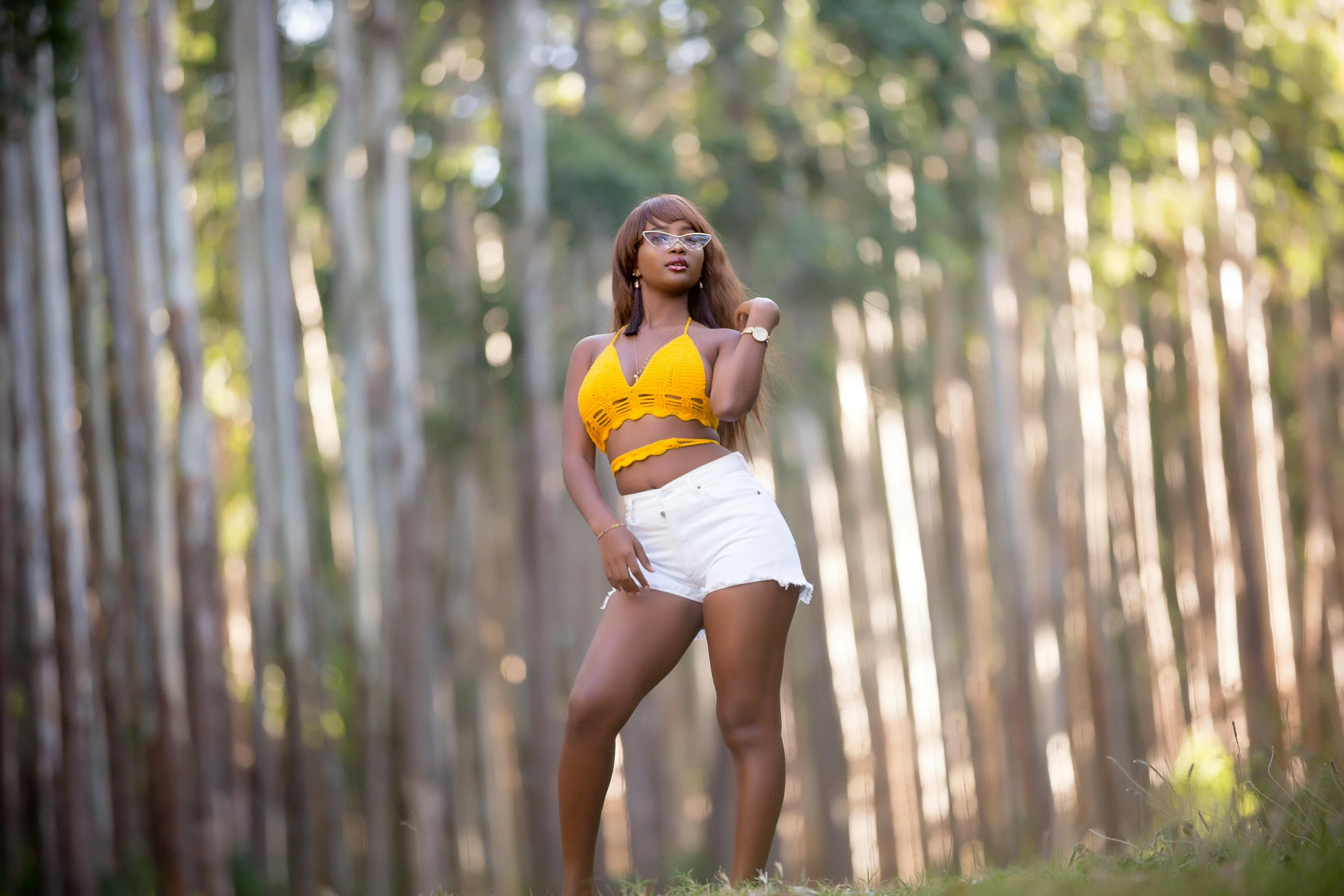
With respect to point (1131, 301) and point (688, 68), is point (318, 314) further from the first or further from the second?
point (1131, 301)

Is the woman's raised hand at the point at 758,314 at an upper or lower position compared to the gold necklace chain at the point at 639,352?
upper

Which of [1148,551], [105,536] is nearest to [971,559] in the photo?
[1148,551]

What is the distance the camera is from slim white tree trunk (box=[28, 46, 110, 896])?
10461 mm

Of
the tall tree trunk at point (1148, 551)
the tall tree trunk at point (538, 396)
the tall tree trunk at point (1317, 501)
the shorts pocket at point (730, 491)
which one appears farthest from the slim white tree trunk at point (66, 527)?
the tall tree trunk at point (1317, 501)

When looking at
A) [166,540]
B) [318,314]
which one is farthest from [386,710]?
[318,314]

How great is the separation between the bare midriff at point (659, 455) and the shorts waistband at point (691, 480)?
2 centimetres

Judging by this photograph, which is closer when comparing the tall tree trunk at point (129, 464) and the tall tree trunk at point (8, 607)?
the tall tree trunk at point (129, 464)

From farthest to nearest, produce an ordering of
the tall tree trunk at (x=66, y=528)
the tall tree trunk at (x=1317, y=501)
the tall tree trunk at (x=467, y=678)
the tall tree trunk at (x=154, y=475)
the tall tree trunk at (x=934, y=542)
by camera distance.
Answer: the tall tree trunk at (x=1317, y=501) < the tall tree trunk at (x=467, y=678) < the tall tree trunk at (x=934, y=542) < the tall tree trunk at (x=66, y=528) < the tall tree trunk at (x=154, y=475)

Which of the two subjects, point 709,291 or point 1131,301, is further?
point 1131,301

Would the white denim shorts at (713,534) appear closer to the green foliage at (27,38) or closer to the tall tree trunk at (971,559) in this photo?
the green foliage at (27,38)

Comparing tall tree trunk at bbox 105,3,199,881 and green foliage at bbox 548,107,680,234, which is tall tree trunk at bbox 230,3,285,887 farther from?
green foliage at bbox 548,107,680,234

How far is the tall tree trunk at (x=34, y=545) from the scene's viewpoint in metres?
10.6

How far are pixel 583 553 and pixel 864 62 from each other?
7.10 meters

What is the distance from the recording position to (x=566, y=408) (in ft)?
11.9
